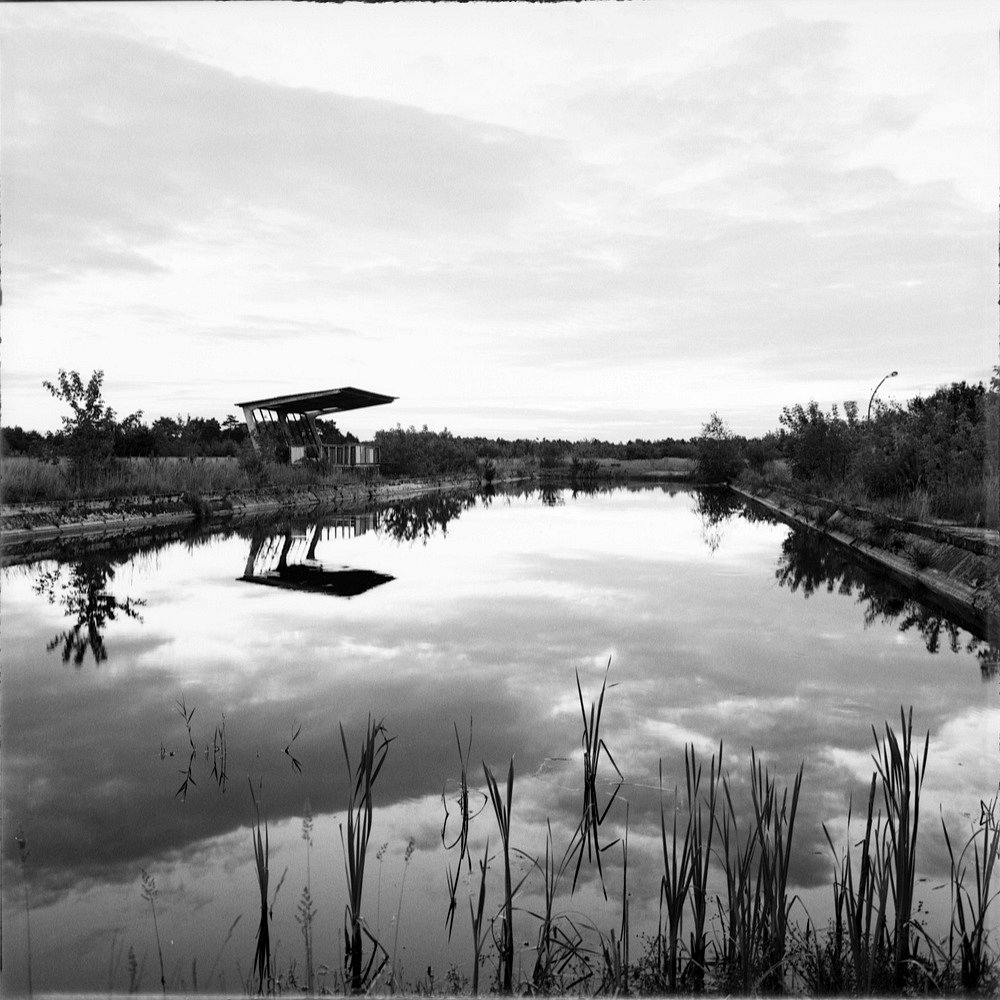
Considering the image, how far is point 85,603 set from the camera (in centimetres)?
905

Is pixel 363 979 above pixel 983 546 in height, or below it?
below

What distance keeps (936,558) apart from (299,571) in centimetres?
904

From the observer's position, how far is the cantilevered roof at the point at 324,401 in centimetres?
3059

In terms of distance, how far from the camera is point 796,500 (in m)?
24.5

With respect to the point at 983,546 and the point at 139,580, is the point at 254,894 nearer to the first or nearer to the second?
the point at 139,580

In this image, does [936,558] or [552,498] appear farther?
[552,498]

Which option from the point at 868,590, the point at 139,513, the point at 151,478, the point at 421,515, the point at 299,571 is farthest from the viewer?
the point at 421,515

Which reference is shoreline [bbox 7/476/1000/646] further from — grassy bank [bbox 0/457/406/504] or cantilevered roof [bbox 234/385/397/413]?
cantilevered roof [bbox 234/385/397/413]

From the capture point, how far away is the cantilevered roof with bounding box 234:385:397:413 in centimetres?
3059

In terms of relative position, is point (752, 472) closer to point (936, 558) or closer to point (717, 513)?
point (717, 513)

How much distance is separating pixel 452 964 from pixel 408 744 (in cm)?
226

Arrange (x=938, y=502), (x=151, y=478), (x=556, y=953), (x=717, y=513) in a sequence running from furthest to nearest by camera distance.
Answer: (x=717, y=513) < (x=151, y=478) < (x=938, y=502) < (x=556, y=953)

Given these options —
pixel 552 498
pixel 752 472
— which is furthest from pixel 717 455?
pixel 552 498

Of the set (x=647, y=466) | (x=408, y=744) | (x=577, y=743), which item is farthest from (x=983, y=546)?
(x=647, y=466)
